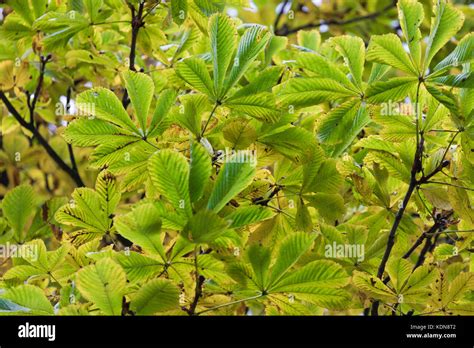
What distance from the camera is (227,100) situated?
1057 millimetres

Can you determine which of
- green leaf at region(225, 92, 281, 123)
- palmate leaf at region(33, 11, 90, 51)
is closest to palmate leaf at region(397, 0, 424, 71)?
green leaf at region(225, 92, 281, 123)

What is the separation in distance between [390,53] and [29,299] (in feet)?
2.02

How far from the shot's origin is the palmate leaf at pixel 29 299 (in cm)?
89

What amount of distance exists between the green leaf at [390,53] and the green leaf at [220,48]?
0.69 ft

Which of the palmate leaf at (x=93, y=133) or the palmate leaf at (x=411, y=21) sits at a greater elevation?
the palmate leaf at (x=411, y=21)

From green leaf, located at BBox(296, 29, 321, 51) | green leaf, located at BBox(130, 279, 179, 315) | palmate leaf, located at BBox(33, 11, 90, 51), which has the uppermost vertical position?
green leaf, located at BBox(296, 29, 321, 51)

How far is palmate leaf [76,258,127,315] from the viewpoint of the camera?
0.82 meters

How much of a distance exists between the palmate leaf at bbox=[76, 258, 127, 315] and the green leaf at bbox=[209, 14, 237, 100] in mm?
338

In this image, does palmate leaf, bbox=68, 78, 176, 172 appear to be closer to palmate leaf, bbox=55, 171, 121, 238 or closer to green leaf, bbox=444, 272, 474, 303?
palmate leaf, bbox=55, 171, 121, 238

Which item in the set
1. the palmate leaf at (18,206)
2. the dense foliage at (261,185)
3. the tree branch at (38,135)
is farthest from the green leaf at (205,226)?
the tree branch at (38,135)

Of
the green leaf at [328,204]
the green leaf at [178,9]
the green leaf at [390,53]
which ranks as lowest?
the green leaf at [328,204]

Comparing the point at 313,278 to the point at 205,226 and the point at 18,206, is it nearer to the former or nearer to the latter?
the point at 205,226
